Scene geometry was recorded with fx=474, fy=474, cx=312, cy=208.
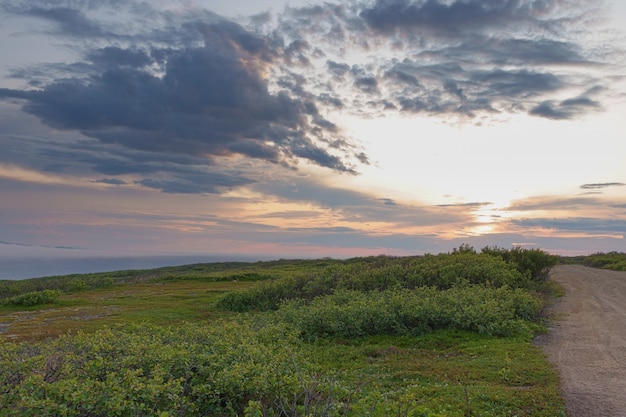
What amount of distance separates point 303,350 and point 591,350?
8433 millimetres

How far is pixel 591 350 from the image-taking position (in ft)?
45.0

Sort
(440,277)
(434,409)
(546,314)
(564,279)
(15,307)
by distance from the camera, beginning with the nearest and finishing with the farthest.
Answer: (434,409), (546,314), (440,277), (15,307), (564,279)

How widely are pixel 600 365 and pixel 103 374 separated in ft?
38.5

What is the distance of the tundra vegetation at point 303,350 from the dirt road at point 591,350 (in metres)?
0.50

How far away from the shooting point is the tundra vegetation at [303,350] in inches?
283

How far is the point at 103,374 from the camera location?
8109 mm

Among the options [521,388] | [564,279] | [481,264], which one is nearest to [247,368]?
[521,388]

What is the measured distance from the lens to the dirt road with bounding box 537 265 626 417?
960cm

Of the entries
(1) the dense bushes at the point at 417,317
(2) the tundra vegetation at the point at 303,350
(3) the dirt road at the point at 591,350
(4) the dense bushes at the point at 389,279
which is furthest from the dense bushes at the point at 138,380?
(4) the dense bushes at the point at 389,279

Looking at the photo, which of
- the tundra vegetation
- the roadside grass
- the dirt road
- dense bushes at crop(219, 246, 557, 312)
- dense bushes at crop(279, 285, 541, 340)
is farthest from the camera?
dense bushes at crop(219, 246, 557, 312)

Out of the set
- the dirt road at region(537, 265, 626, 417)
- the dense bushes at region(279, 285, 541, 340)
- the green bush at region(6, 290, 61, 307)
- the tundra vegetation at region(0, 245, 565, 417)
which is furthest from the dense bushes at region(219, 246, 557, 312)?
the green bush at region(6, 290, 61, 307)

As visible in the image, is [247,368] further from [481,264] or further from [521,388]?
[481,264]

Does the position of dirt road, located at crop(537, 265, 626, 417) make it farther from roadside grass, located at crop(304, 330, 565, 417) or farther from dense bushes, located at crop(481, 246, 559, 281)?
dense bushes, located at crop(481, 246, 559, 281)

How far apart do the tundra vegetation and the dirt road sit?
0.50m
